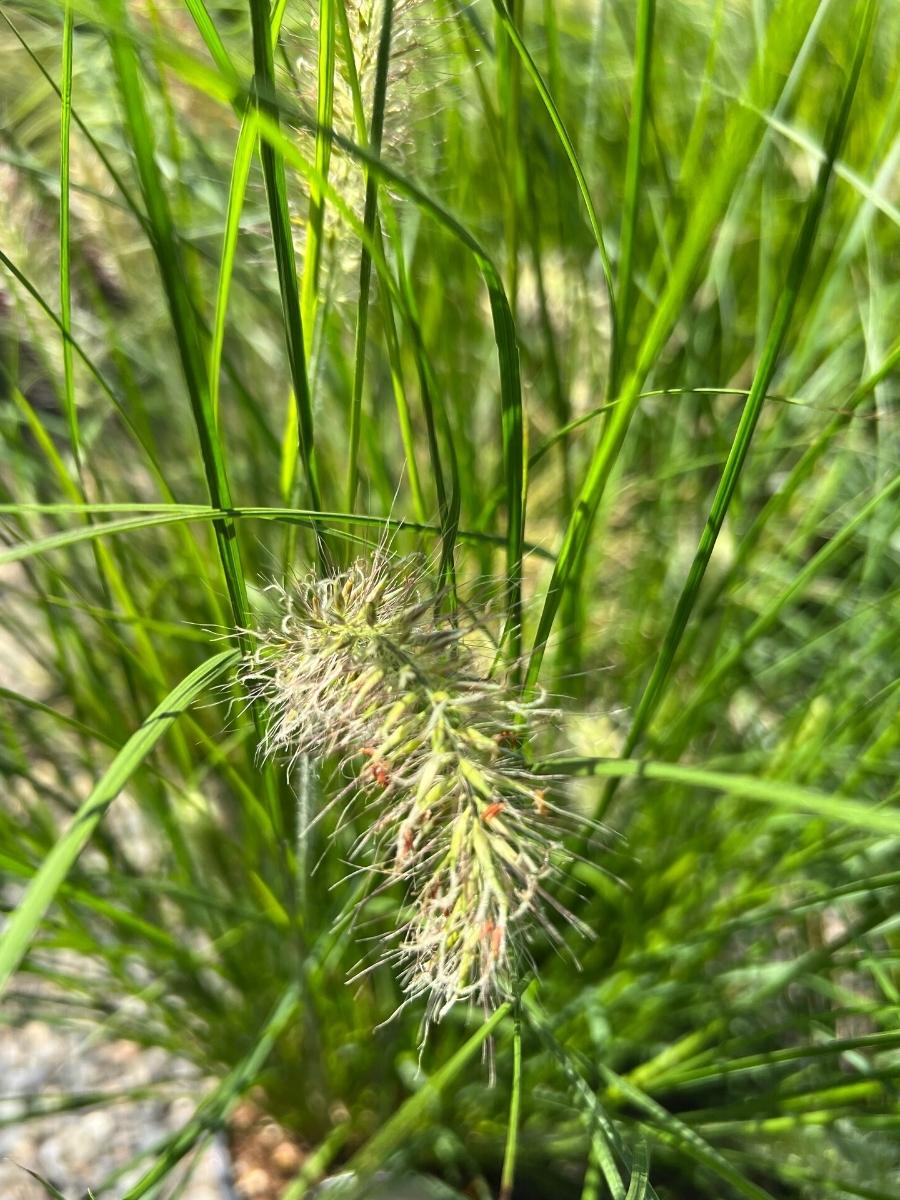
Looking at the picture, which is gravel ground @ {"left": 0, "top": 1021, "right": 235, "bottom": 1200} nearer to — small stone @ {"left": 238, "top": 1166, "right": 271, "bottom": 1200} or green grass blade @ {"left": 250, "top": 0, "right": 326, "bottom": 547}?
small stone @ {"left": 238, "top": 1166, "right": 271, "bottom": 1200}

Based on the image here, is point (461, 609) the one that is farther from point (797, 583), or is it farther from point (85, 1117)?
point (85, 1117)

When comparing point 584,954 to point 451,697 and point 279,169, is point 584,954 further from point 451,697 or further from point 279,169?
point 279,169

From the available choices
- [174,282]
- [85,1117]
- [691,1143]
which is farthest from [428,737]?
[85,1117]

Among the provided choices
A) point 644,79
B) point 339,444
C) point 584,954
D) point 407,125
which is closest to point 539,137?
point 407,125

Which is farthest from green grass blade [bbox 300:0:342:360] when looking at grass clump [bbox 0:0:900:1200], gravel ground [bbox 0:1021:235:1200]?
gravel ground [bbox 0:1021:235:1200]

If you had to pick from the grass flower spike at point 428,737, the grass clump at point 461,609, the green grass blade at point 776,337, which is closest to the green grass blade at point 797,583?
the grass clump at point 461,609
